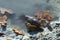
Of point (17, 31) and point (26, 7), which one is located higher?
point (26, 7)

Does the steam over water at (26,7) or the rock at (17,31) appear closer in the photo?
the rock at (17,31)

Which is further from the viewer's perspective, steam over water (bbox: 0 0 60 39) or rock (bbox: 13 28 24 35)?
steam over water (bbox: 0 0 60 39)

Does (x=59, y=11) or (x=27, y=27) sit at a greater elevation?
(x=59, y=11)

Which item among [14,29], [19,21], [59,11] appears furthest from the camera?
[59,11]

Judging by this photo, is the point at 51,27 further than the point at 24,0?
No

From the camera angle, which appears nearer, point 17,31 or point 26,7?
point 17,31

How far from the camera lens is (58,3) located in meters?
5.09

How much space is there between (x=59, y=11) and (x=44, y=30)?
0.99 metres

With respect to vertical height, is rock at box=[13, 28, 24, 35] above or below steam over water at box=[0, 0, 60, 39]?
below

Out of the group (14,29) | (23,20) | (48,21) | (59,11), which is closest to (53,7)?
(59,11)

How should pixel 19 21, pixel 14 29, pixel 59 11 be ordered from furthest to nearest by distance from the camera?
pixel 59 11, pixel 19 21, pixel 14 29

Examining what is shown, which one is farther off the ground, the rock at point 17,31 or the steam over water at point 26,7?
the steam over water at point 26,7

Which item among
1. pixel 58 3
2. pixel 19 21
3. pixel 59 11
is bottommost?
pixel 19 21

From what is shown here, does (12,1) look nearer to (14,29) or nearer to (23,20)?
(23,20)
